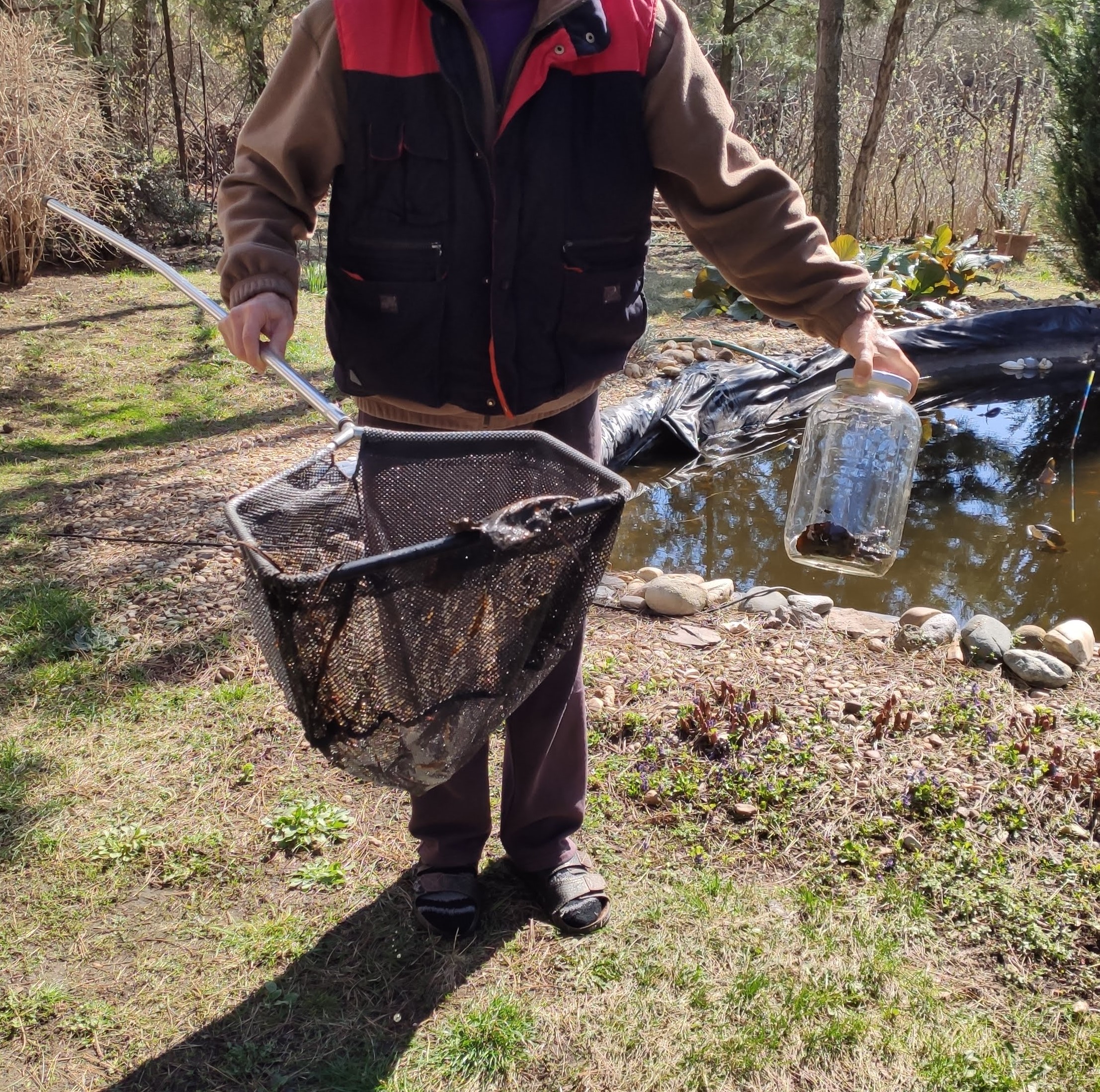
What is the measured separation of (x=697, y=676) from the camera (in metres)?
3.06

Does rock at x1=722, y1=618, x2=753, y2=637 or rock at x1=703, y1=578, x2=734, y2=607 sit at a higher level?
rock at x1=722, y1=618, x2=753, y2=637

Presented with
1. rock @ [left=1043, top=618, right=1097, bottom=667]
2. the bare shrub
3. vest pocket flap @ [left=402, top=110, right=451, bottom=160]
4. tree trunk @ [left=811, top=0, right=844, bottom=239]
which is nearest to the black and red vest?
vest pocket flap @ [left=402, top=110, right=451, bottom=160]

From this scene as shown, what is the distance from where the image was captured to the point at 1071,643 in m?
3.30

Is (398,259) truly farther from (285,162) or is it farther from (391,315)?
(285,162)

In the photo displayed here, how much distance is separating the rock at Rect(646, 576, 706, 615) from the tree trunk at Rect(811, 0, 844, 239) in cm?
684

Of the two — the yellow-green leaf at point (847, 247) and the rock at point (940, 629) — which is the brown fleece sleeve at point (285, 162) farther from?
the yellow-green leaf at point (847, 247)

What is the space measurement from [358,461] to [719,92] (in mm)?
947

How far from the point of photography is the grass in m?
1.86

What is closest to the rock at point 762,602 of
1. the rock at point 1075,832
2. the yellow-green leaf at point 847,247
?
the rock at point 1075,832

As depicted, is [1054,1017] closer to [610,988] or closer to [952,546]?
[610,988]

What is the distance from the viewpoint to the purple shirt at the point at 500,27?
1.68 metres

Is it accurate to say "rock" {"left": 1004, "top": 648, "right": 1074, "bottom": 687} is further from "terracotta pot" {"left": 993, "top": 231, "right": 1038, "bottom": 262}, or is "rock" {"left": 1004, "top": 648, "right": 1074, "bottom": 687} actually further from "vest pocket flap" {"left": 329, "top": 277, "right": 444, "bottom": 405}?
"terracotta pot" {"left": 993, "top": 231, "right": 1038, "bottom": 262}

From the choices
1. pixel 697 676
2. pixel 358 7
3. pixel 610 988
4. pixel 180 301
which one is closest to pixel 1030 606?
pixel 697 676

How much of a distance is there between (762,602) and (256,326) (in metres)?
2.45
